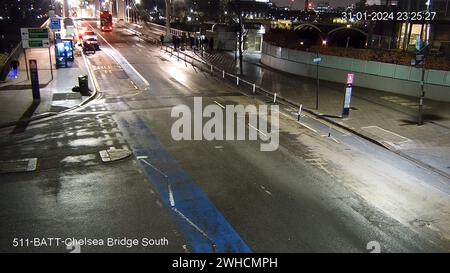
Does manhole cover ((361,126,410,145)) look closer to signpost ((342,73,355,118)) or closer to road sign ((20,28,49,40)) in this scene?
signpost ((342,73,355,118))

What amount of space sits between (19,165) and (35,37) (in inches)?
674

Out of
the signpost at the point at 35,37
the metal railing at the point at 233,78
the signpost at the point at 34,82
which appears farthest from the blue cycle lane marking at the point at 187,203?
the signpost at the point at 35,37

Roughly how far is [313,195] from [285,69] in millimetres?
26534

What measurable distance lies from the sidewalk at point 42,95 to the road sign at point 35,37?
9.07ft

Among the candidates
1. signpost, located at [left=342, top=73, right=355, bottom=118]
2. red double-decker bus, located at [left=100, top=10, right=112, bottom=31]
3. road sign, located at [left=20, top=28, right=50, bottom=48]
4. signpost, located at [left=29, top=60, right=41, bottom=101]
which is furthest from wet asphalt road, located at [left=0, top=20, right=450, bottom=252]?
red double-decker bus, located at [left=100, top=10, right=112, bottom=31]

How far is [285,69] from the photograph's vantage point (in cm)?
3725

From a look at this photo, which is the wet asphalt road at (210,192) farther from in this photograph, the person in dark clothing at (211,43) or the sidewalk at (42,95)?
the person in dark clothing at (211,43)

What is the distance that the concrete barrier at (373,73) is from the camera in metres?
25.7

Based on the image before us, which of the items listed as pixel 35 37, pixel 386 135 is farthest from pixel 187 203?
pixel 35 37

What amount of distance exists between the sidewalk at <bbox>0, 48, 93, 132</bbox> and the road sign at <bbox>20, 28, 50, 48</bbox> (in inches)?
109

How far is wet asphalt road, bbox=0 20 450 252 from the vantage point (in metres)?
9.70

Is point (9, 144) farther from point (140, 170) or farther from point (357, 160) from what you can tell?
point (357, 160)

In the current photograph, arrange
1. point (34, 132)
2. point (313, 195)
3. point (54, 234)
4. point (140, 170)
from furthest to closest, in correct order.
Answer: point (34, 132), point (140, 170), point (313, 195), point (54, 234)
